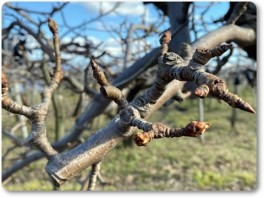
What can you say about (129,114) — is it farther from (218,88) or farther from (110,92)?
(218,88)

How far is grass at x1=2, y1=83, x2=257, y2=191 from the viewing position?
3.91 metres

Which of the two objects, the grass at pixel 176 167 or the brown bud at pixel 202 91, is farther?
the grass at pixel 176 167

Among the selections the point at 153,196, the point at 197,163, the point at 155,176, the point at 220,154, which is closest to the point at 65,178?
the point at 153,196

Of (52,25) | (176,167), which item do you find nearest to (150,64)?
(52,25)

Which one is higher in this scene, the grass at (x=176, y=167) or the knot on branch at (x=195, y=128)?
the knot on branch at (x=195, y=128)

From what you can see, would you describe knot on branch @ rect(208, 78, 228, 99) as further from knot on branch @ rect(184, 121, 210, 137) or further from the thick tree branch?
the thick tree branch

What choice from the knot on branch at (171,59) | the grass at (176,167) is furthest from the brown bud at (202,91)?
the grass at (176,167)

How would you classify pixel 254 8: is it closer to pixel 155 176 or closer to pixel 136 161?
pixel 155 176

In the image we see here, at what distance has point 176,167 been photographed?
4.60 meters

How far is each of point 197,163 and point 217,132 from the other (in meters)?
1.98

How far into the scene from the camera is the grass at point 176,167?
3.91 m

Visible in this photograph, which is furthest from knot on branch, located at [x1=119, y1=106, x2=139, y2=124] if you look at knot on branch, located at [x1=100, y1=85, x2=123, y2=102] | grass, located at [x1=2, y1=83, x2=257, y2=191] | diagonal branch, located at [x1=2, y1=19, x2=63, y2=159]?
grass, located at [x1=2, y1=83, x2=257, y2=191]

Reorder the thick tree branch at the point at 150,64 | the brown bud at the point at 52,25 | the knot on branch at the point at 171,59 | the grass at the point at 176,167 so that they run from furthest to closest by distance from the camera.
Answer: the grass at the point at 176,167 < the thick tree branch at the point at 150,64 < the brown bud at the point at 52,25 < the knot on branch at the point at 171,59

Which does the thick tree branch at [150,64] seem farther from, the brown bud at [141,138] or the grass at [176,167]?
the grass at [176,167]
